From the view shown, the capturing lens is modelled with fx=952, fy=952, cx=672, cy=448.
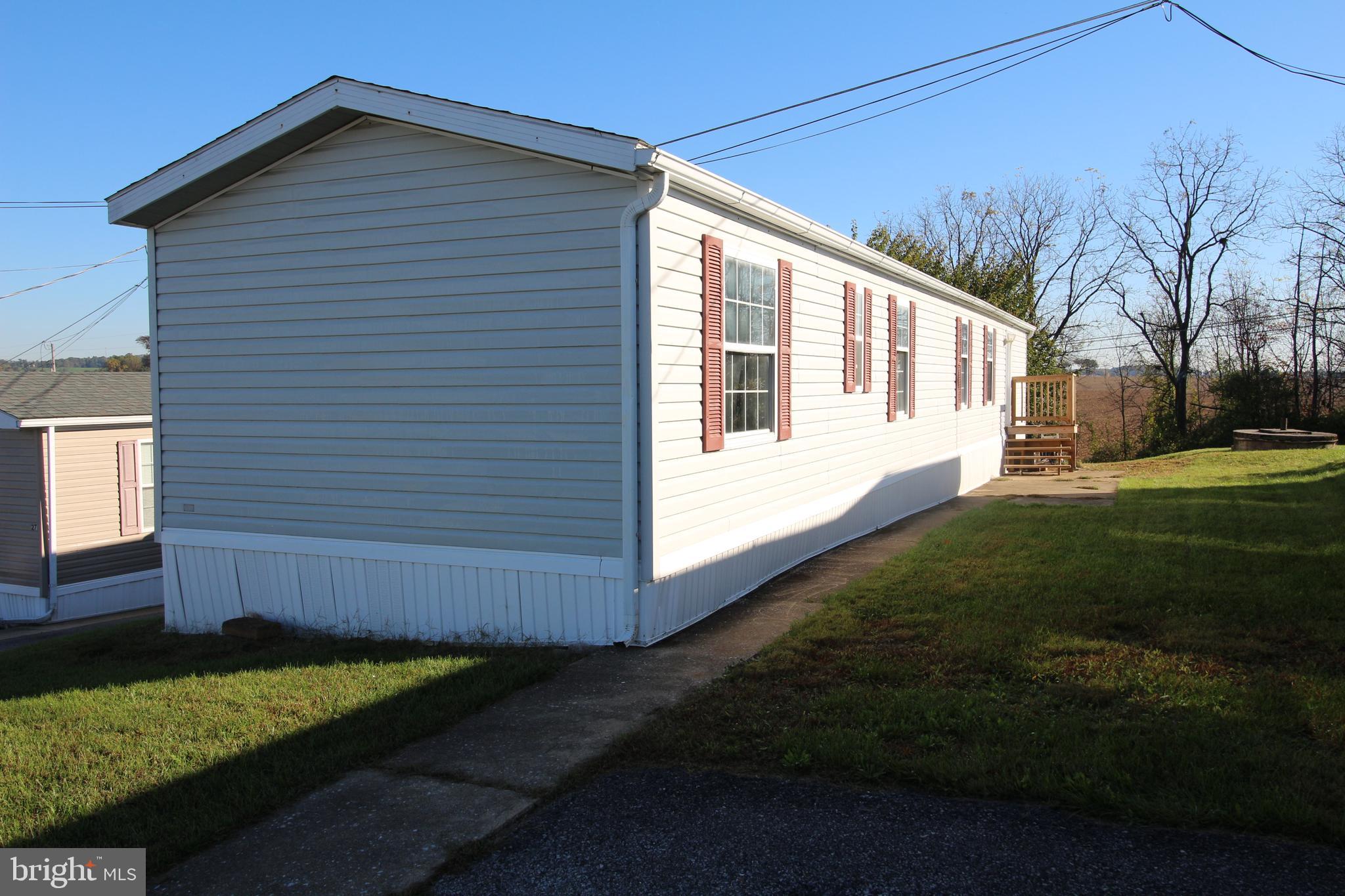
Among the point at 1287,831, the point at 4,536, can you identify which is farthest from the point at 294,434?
the point at 4,536

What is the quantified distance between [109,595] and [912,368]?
12.9 meters

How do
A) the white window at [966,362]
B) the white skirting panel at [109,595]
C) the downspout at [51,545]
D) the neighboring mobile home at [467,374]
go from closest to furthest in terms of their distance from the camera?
the neighboring mobile home at [467,374], the downspout at [51,545], the white skirting panel at [109,595], the white window at [966,362]

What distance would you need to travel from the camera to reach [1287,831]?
3359 millimetres

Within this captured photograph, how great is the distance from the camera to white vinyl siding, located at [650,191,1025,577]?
6.45 meters

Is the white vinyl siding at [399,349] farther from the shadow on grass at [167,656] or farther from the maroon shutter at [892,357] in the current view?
the maroon shutter at [892,357]

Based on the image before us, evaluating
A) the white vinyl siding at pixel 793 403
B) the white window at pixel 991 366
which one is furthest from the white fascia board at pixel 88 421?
the white window at pixel 991 366

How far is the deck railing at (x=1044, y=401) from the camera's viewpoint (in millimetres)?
20156

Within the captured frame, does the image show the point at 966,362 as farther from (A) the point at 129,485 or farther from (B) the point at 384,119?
(A) the point at 129,485

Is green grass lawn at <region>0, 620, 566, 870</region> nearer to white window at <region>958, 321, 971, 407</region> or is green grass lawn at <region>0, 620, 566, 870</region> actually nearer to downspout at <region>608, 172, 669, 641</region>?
downspout at <region>608, 172, 669, 641</region>

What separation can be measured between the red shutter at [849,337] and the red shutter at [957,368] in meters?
5.56

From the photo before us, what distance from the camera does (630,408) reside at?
20.5 ft

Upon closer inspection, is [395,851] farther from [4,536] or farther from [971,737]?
[4,536]

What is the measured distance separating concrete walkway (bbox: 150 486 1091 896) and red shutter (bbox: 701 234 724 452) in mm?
1499

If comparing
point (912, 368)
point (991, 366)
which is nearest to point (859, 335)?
point (912, 368)
